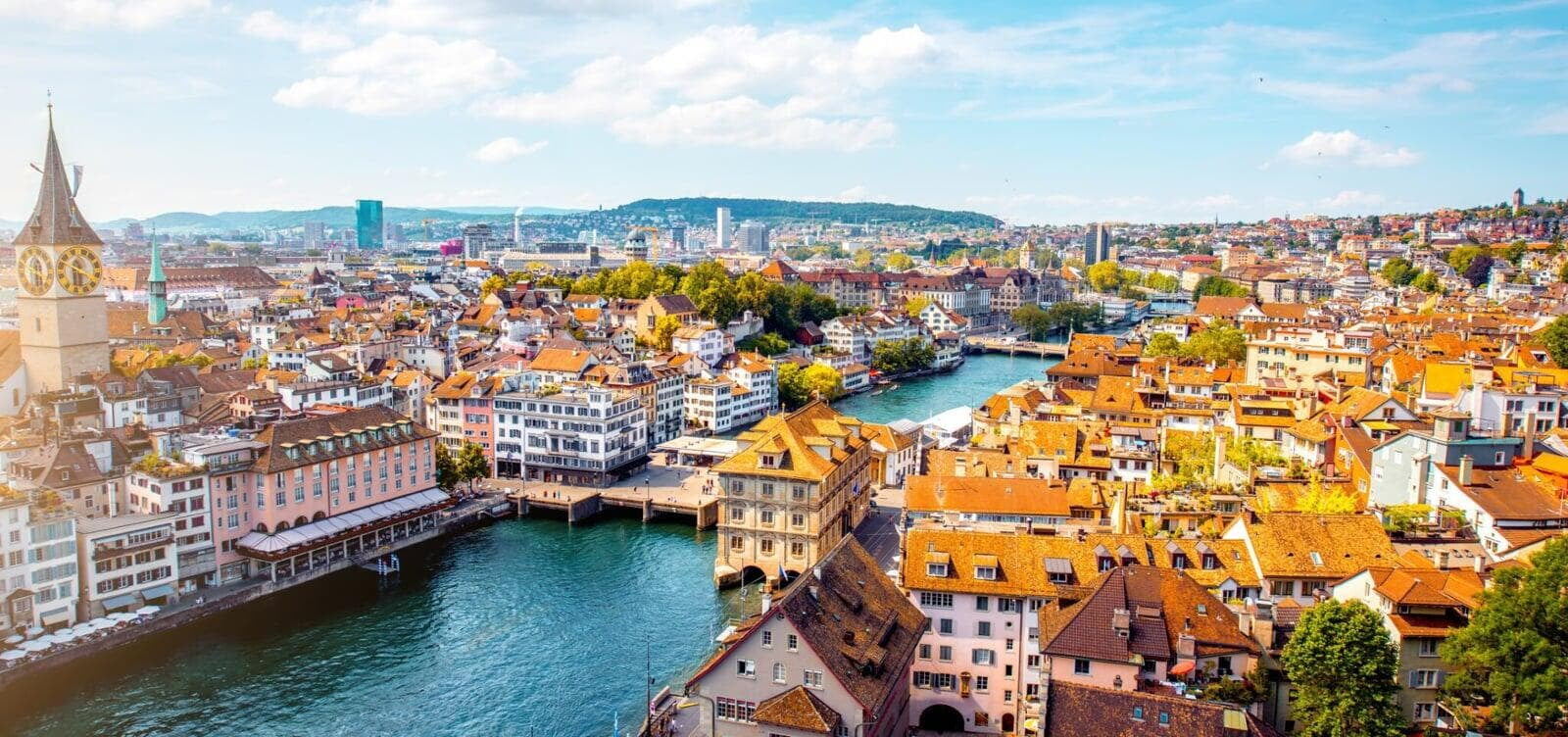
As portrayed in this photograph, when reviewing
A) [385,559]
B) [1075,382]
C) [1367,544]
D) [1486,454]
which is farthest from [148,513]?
[1075,382]

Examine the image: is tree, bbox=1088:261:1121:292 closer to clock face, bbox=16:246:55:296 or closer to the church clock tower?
the church clock tower

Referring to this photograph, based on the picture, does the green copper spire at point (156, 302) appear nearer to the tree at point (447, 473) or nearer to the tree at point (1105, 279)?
the tree at point (447, 473)

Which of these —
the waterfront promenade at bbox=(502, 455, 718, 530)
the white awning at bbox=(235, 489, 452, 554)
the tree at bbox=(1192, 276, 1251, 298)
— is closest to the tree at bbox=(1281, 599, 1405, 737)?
the waterfront promenade at bbox=(502, 455, 718, 530)

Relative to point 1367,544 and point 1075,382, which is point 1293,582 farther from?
point 1075,382

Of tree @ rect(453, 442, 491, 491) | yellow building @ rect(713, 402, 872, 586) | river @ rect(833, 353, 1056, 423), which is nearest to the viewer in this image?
yellow building @ rect(713, 402, 872, 586)

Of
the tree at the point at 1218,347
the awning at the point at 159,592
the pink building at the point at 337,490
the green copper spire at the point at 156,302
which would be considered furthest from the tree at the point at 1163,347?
the green copper spire at the point at 156,302
